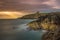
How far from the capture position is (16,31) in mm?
2973

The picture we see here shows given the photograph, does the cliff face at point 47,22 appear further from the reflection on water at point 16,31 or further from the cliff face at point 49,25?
the reflection on water at point 16,31

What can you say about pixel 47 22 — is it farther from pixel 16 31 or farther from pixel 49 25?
pixel 16 31

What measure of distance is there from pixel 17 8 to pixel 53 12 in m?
0.76

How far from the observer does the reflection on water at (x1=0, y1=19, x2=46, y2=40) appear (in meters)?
2.95

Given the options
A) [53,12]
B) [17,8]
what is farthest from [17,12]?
[53,12]

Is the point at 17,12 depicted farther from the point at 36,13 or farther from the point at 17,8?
the point at 36,13

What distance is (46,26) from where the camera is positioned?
296 centimetres

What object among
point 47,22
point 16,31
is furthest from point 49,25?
point 16,31

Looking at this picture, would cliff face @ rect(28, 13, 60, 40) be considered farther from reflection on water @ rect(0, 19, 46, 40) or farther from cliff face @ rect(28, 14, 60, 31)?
reflection on water @ rect(0, 19, 46, 40)

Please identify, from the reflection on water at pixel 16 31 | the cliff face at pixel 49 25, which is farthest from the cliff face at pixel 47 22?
the reflection on water at pixel 16 31

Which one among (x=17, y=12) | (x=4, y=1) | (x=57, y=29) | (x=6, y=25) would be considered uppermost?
(x=4, y=1)

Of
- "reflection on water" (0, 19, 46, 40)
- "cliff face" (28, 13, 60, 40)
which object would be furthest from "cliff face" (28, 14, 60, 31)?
"reflection on water" (0, 19, 46, 40)

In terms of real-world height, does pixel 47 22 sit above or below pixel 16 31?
above

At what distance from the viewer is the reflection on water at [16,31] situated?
295 cm
